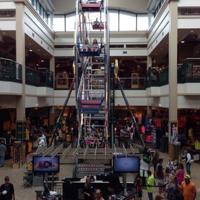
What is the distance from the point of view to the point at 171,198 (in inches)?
556

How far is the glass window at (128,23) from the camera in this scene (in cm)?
4419

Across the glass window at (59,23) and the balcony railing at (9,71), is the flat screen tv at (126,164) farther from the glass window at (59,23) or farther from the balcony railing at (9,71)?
the glass window at (59,23)

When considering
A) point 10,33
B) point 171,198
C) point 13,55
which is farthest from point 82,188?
point 13,55

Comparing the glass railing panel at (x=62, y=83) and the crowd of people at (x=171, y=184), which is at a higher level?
the glass railing panel at (x=62, y=83)

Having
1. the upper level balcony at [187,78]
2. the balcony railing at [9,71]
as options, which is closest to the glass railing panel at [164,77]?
the upper level balcony at [187,78]

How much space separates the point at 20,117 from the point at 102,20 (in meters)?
7.51

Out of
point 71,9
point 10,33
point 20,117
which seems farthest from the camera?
point 71,9

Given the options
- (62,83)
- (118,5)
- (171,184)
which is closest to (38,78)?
(62,83)

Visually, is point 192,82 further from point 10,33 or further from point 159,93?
point 10,33

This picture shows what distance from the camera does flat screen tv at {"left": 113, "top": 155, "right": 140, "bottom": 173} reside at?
564 inches

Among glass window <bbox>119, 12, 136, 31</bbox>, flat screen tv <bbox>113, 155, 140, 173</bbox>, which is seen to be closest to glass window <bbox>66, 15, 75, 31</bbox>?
glass window <bbox>119, 12, 136, 31</bbox>

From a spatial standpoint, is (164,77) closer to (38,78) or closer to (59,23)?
(38,78)

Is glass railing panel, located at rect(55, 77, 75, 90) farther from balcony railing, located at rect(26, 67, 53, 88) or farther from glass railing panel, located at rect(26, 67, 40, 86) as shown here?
glass railing panel, located at rect(26, 67, 40, 86)

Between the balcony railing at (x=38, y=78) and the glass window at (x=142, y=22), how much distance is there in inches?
417
